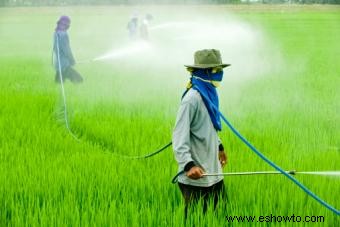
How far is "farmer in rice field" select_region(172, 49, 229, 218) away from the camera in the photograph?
9.20 ft

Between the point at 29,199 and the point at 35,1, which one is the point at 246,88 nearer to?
→ the point at 29,199

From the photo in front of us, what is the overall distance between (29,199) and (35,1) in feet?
143

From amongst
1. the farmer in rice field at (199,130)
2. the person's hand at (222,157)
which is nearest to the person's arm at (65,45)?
the person's hand at (222,157)

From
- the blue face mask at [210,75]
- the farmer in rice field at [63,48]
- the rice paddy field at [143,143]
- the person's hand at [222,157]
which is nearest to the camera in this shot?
the blue face mask at [210,75]

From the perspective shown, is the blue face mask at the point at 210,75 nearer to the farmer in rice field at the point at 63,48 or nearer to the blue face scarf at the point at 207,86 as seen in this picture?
the blue face scarf at the point at 207,86

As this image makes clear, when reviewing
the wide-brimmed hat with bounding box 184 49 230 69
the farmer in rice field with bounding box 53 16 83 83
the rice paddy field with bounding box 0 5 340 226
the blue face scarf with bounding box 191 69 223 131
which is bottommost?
the rice paddy field with bounding box 0 5 340 226

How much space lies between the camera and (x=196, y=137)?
2893 millimetres

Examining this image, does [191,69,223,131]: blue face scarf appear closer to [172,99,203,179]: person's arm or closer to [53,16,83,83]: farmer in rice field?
[172,99,203,179]: person's arm

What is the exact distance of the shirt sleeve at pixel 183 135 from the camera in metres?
2.79

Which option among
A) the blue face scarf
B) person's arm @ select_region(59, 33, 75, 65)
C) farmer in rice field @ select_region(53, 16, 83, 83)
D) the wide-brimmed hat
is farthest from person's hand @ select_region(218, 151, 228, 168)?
person's arm @ select_region(59, 33, 75, 65)

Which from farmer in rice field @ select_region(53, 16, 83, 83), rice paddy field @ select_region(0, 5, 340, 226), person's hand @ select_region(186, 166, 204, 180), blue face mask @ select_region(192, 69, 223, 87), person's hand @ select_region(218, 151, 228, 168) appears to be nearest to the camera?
person's hand @ select_region(186, 166, 204, 180)

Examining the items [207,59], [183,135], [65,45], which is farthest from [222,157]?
[65,45]

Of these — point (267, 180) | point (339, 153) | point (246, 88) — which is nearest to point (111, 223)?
point (267, 180)

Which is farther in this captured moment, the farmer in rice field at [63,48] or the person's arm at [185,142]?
the farmer in rice field at [63,48]
